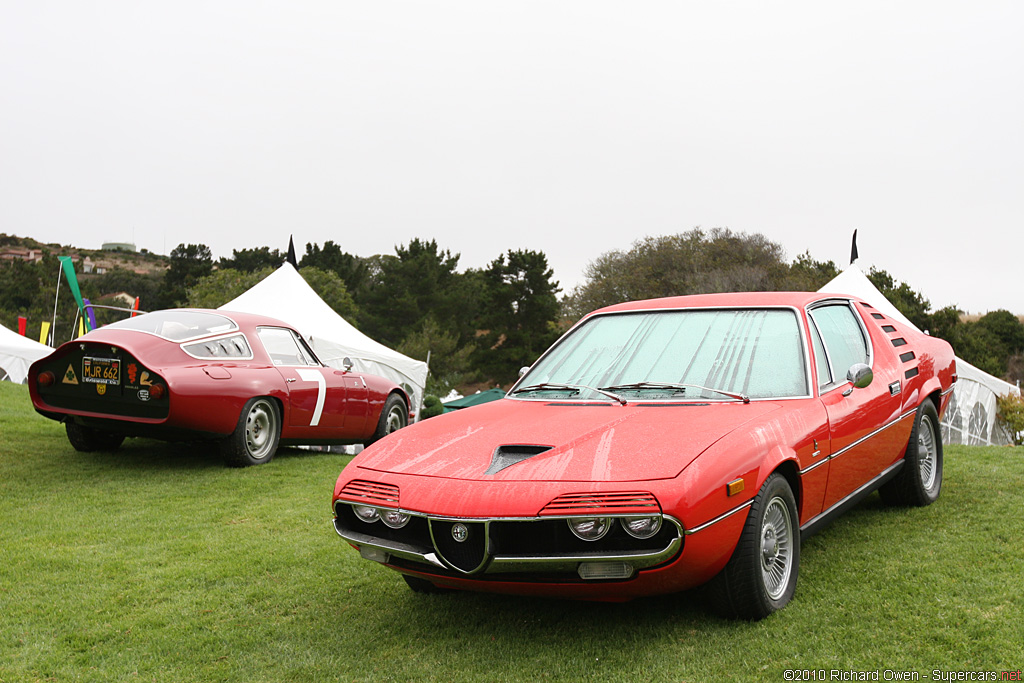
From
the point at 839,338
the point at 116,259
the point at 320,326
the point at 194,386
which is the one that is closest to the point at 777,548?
the point at 839,338

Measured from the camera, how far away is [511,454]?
3.29 meters

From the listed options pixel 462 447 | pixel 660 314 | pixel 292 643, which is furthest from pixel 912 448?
pixel 292 643

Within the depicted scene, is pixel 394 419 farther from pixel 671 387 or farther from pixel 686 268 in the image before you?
pixel 686 268

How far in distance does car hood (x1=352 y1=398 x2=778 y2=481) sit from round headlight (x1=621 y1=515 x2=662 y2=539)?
149mm

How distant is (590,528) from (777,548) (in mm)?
1055

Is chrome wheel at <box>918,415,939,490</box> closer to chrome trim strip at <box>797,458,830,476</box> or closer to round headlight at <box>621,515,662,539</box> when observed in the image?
chrome trim strip at <box>797,458,830,476</box>

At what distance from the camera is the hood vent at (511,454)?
10.4 feet

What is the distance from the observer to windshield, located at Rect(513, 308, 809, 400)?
3936mm

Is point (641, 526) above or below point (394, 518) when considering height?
above

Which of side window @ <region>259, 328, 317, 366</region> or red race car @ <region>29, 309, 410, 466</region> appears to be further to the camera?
side window @ <region>259, 328, 317, 366</region>

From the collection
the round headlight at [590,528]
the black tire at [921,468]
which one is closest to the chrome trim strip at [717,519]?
the round headlight at [590,528]

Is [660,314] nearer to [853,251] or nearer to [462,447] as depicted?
[462,447]

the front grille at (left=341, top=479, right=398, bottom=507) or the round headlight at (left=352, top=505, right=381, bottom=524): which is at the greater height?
the front grille at (left=341, top=479, right=398, bottom=507)

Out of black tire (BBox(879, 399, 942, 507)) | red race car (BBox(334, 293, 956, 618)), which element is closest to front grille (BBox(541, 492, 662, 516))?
red race car (BBox(334, 293, 956, 618))
